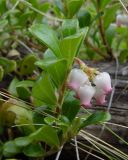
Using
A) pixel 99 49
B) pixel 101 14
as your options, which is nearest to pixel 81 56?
pixel 99 49

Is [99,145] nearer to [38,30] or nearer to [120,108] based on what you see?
[120,108]

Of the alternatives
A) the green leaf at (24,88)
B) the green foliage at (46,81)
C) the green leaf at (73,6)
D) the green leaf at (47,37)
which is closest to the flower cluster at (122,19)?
the green foliage at (46,81)

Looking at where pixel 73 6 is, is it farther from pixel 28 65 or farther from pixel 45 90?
pixel 45 90

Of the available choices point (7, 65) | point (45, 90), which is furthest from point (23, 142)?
point (7, 65)

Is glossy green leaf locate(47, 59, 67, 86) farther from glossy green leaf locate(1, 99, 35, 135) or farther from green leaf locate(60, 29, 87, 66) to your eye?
glossy green leaf locate(1, 99, 35, 135)

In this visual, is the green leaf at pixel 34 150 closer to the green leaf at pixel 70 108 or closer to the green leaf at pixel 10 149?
the green leaf at pixel 10 149

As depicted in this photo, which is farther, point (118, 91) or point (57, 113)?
point (118, 91)
